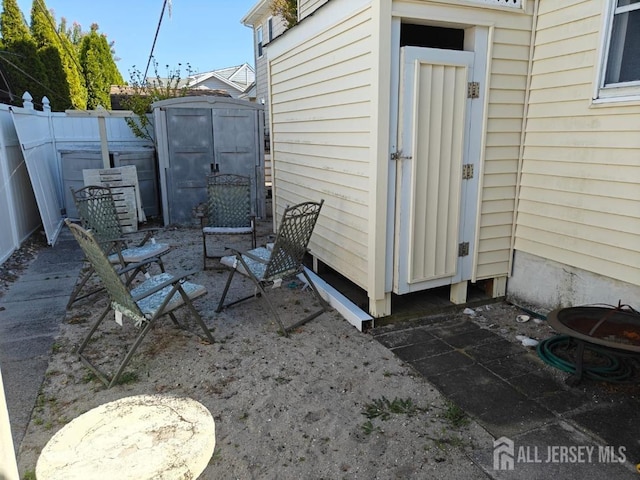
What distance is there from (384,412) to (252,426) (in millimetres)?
727

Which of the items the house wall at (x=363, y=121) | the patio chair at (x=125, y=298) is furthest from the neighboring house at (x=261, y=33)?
the patio chair at (x=125, y=298)

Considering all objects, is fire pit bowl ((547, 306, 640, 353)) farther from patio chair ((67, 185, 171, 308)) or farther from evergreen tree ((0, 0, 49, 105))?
evergreen tree ((0, 0, 49, 105))

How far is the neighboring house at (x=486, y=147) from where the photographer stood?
9.71ft

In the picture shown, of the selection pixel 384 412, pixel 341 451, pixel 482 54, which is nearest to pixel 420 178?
pixel 482 54

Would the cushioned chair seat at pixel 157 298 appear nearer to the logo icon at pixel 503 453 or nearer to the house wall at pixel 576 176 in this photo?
the logo icon at pixel 503 453

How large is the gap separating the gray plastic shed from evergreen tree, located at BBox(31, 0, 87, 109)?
6385 mm

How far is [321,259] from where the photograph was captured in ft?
14.4

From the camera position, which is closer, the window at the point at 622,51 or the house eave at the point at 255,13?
the window at the point at 622,51

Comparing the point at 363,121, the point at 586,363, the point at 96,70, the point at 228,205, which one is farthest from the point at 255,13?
the point at 586,363

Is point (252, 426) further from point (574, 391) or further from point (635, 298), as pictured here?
point (635, 298)

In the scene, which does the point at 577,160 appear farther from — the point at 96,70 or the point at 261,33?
the point at 96,70

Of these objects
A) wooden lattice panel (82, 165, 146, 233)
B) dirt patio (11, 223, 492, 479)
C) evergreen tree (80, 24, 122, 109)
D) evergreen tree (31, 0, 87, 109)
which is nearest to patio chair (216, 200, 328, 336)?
dirt patio (11, 223, 492, 479)

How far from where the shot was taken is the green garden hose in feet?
8.46

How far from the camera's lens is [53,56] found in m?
11.3
